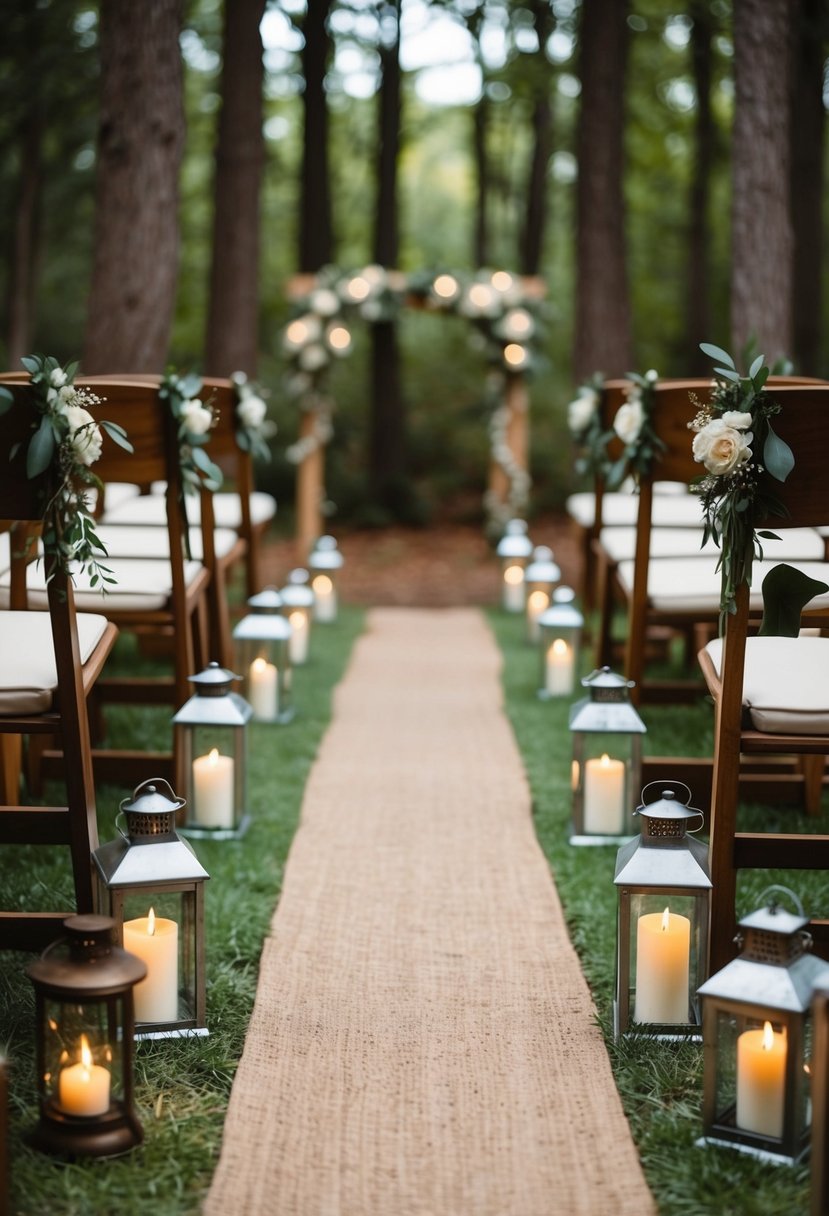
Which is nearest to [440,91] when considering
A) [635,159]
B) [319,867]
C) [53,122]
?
[635,159]

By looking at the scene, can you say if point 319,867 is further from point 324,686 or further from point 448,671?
point 448,671

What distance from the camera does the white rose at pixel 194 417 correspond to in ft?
12.1

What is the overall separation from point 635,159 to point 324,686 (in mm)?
12329

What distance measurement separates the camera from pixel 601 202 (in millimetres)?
9695

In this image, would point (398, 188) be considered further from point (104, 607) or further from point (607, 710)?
point (607, 710)

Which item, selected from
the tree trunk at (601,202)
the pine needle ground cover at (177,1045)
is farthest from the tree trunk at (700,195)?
the pine needle ground cover at (177,1045)

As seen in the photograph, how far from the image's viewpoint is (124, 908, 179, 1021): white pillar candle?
8.25 feet

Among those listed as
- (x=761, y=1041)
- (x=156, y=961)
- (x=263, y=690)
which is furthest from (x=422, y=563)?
(x=761, y=1041)

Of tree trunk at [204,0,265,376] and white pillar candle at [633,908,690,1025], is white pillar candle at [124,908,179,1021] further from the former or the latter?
tree trunk at [204,0,265,376]

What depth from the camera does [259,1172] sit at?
2.12m

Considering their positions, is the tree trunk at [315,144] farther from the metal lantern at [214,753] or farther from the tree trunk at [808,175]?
the metal lantern at [214,753]

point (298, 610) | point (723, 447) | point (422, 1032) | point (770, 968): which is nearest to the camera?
point (770, 968)

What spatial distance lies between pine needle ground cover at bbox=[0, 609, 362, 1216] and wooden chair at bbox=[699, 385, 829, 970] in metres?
1.01

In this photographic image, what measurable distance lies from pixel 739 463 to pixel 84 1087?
5.14 feet
